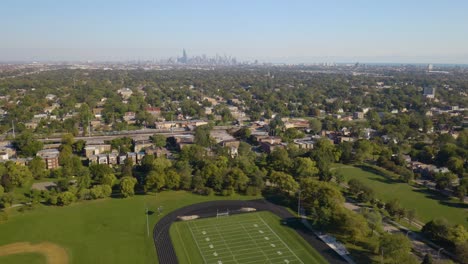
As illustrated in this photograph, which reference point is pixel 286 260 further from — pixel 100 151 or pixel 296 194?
pixel 100 151

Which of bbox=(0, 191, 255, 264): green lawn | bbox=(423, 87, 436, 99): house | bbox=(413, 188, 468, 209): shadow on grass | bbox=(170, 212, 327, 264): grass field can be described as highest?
bbox=(423, 87, 436, 99): house

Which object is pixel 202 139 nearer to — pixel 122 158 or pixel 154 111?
pixel 122 158

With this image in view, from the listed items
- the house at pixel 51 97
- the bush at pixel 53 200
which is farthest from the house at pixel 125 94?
the bush at pixel 53 200

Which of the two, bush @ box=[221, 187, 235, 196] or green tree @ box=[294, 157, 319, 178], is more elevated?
green tree @ box=[294, 157, 319, 178]

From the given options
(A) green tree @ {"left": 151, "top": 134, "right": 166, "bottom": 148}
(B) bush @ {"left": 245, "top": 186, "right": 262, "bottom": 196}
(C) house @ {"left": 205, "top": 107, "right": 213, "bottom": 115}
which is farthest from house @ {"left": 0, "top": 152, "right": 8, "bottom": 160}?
(C) house @ {"left": 205, "top": 107, "right": 213, "bottom": 115}

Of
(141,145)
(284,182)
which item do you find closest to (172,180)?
(284,182)

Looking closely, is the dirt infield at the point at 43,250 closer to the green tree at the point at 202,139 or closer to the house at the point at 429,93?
the green tree at the point at 202,139

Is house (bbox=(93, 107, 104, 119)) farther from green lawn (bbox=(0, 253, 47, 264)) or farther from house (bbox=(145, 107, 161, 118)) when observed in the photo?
green lawn (bbox=(0, 253, 47, 264))
